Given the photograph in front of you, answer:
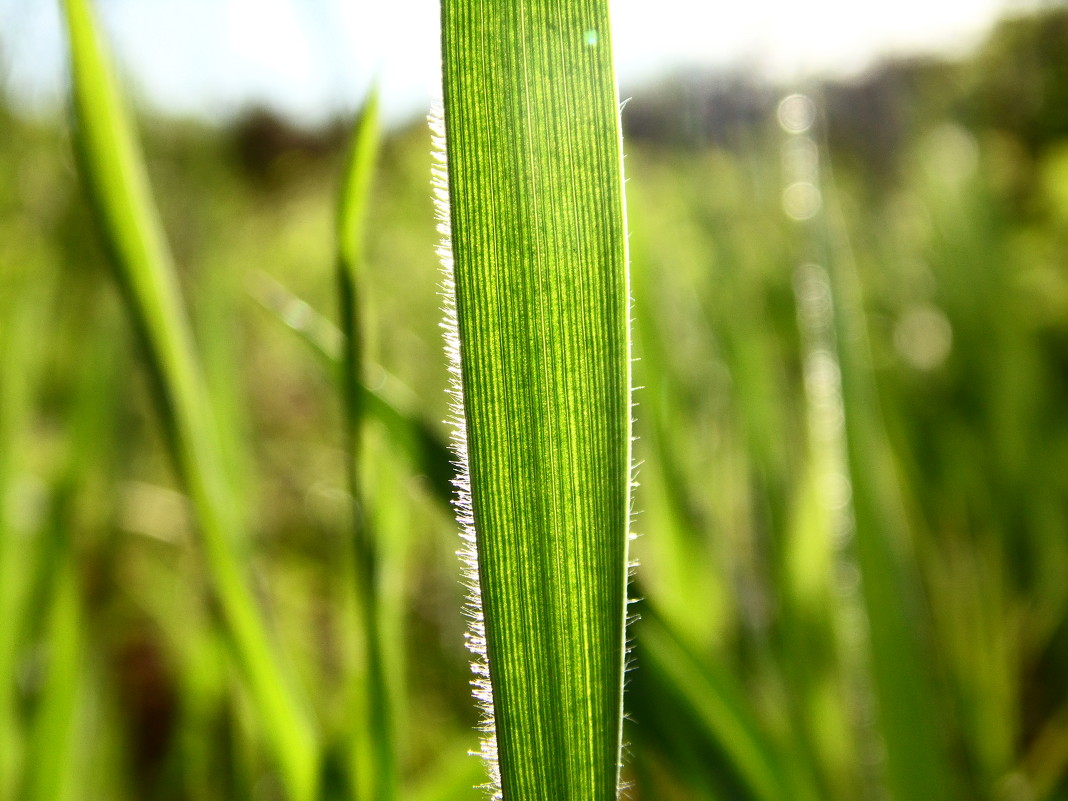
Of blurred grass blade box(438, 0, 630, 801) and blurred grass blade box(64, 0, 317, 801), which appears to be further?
blurred grass blade box(64, 0, 317, 801)

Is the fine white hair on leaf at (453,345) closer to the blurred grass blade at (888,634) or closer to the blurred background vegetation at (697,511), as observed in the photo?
the blurred background vegetation at (697,511)

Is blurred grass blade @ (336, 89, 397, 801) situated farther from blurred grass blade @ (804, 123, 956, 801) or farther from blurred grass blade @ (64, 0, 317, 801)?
blurred grass blade @ (804, 123, 956, 801)

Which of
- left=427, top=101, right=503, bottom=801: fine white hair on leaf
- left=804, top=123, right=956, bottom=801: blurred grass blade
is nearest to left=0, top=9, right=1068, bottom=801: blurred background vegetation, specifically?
left=804, top=123, right=956, bottom=801: blurred grass blade

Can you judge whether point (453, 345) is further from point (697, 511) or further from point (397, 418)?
point (697, 511)

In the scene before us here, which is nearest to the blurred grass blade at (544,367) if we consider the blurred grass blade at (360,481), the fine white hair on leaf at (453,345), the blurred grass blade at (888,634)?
the fine white hair on leaf at (453,345)

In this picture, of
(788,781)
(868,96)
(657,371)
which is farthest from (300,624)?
(868,96)
